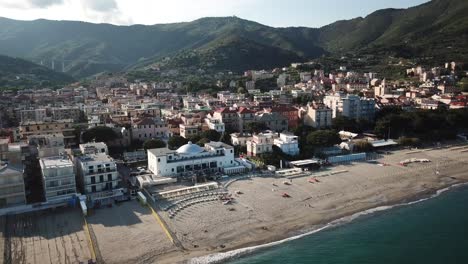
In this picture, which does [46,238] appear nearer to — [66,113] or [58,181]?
[58,181]

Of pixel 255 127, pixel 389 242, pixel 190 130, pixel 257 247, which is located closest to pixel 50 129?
pixel 190 130

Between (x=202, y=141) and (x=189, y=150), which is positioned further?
(x=202, y=141)

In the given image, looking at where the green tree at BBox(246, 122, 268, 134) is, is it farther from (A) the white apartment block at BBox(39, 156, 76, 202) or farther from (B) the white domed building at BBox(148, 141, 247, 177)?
(A) the white apartment block at BBox(39, 156, 76, 202)

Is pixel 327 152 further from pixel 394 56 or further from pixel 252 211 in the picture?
pixel 394 56

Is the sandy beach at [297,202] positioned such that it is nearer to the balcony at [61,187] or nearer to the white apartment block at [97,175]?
the white apartment block at [97,175]

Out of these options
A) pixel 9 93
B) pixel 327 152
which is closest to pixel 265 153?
pixel 327 152

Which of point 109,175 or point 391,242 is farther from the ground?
point 109,175

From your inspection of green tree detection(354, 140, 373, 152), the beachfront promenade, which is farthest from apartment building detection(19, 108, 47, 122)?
green tree detection(354, 140, 373, 152)
